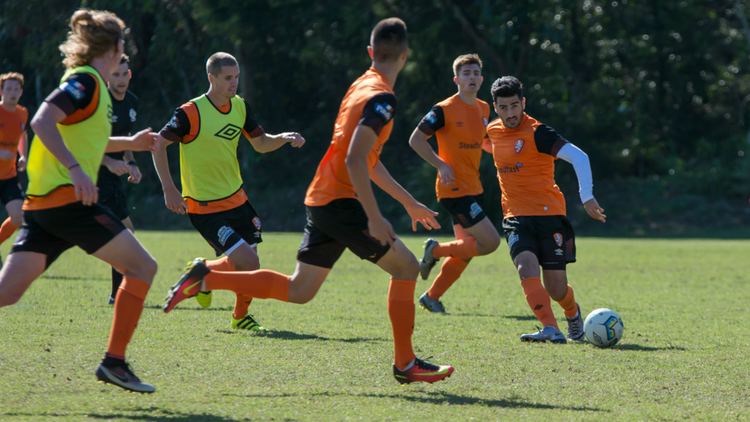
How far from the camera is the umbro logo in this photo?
938cm

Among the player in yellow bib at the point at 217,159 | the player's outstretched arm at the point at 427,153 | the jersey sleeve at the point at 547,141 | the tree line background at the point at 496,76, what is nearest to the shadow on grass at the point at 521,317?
the player's outstretched arm at the point at 427,153

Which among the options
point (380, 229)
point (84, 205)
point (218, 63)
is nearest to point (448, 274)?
point (218, 63)

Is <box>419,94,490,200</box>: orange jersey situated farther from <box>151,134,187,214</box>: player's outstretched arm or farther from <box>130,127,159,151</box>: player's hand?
<box>130,127,159,151</box>: player's hand

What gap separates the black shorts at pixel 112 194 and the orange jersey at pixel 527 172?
11.6 feet

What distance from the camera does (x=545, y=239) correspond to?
30.0 ft

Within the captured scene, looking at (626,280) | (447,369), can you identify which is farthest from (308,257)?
(626,280)

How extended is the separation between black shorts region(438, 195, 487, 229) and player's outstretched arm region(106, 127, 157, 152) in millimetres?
4510

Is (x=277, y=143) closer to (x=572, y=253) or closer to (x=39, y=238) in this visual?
(x=572, y=253)

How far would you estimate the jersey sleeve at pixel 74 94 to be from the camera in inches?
234

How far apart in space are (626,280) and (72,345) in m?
8.51

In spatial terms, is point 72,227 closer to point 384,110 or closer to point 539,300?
point 384,110

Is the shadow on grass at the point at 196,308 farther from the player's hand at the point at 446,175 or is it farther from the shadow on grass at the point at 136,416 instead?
the shadow on grass at the point at 136,416

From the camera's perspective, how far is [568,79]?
3234 centimetres

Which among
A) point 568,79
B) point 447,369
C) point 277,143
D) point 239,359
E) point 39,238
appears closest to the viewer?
point 39,238
